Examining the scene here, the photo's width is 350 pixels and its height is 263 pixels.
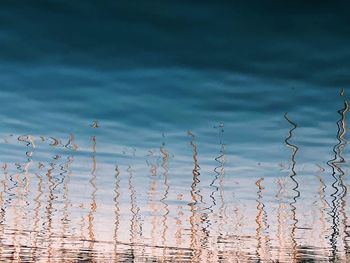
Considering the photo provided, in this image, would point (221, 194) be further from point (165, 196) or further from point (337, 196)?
point (337, 196)

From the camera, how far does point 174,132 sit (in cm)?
1208

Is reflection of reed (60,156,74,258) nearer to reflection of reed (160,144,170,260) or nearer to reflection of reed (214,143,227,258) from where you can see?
reflection of reed (160,144,170,260)

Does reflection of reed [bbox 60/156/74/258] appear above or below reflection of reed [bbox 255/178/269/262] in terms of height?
above

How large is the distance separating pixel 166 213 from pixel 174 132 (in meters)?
2.85

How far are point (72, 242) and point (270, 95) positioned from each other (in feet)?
18.1

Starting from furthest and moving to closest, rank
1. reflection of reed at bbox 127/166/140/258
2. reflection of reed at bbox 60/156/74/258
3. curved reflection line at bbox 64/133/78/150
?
1. reflection of reed at bbox 127/166/140/258
2. reflection of reed at bbox 60/156/74/258
3. curved reflection line at bbox 64/133/78/150

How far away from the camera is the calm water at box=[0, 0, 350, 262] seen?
890 cm

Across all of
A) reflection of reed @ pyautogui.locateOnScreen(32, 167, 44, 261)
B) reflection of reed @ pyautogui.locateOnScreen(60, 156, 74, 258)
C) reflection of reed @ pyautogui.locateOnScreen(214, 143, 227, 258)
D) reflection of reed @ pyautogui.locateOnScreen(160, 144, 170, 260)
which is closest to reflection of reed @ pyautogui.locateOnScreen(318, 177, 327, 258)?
reflection of reed @ pyautogui.locateOnScreen(214, 143, 227, 258)

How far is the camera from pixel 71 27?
8.97 metres

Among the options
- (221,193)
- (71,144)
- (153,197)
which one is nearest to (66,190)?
(71,144)

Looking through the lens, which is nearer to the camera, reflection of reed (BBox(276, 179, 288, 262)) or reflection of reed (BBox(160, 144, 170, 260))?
reflection of reed (BBox(160, 144, 170, 260))

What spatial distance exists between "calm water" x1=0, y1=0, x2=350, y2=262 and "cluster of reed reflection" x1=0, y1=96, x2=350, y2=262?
0.12ft

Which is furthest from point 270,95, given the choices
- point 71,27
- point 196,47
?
point 71,27

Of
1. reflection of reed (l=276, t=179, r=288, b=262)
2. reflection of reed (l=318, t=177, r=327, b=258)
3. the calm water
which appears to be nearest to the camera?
the calm water
